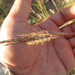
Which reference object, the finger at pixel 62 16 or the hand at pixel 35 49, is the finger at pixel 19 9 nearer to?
Result: the hand at pixel 35 49

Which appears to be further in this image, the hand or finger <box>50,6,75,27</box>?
finger <box>50,6,75,27</box>

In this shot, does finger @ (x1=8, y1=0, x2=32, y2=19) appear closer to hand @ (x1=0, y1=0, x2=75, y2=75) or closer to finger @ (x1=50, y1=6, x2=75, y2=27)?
hand @ (x1=0, y1=0, x2=75, y2=75)

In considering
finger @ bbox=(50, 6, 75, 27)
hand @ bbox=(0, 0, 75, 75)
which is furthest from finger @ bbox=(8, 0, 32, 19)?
finger @ bbox=(50, 6, 75, 27)

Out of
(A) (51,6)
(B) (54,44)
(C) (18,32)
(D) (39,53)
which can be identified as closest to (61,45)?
(B) (54,44)

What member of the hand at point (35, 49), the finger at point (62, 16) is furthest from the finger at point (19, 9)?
the finger at point (62, 16)

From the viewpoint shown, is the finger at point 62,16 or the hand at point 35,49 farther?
the finger at point 62,16

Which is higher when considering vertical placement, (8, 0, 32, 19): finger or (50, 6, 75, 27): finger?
(8, 0, 32, 19): finger

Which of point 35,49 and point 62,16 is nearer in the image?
point 35,49
